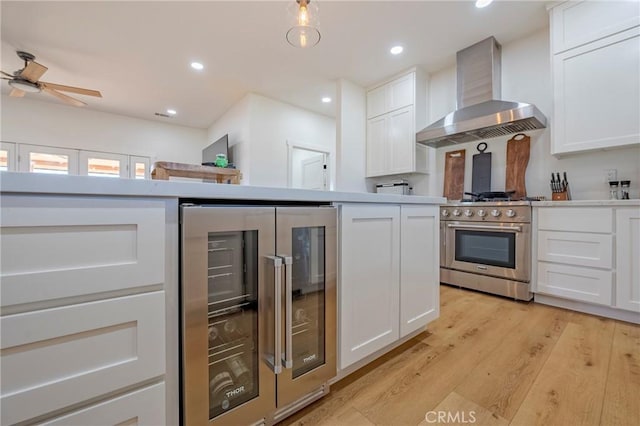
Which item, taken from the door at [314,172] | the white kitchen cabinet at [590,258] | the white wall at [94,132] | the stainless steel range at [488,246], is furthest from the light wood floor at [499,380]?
the white wall at [94,132]

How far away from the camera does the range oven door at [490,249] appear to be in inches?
93.2

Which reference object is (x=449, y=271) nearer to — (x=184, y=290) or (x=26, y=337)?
(x=184, y=290)

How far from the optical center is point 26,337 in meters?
→ 0.57

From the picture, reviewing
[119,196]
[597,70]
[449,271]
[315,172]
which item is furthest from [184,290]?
[315,172]

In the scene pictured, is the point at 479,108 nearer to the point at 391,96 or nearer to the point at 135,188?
the point at 391,96

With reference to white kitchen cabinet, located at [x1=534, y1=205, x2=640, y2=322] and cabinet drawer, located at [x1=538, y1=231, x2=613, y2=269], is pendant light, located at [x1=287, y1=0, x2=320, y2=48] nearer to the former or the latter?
white kitchen cabinet, located at [x1=534, y1=205, x2=640, y2=322]

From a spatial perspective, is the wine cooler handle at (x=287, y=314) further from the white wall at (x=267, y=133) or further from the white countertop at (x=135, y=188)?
the white wall at (x=267, y=133)

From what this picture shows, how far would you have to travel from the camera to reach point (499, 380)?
1.25 metres

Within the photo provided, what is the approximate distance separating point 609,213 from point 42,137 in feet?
25.6

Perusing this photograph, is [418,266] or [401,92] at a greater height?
[401,92]

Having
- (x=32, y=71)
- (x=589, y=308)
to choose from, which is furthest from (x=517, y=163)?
(x=32, y=71)

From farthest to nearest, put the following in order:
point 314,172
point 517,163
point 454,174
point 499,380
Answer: point 314,172 → point 454,174 → point 517,163 → point 499,380

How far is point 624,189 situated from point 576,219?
1.68 feet

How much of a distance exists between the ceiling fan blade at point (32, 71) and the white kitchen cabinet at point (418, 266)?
13.6 feet
